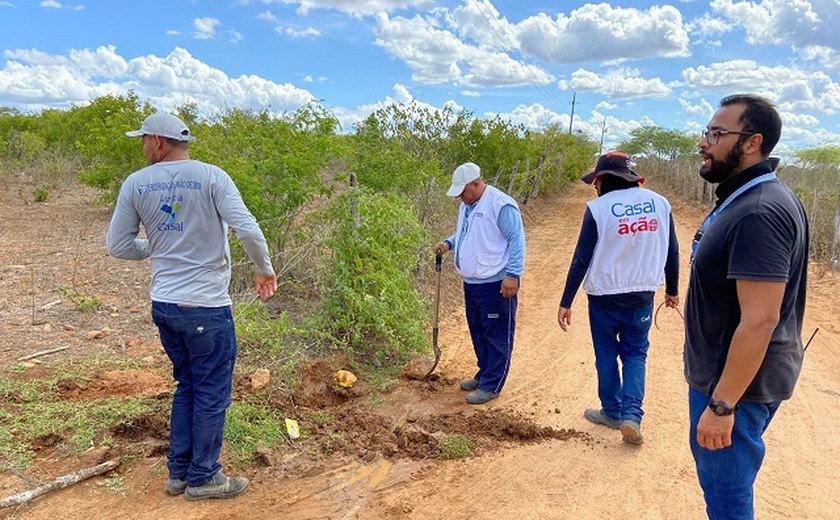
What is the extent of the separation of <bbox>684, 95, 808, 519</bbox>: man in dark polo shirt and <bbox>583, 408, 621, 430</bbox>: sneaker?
1.89 metres

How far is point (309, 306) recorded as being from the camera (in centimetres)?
571

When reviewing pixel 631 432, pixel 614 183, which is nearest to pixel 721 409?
pixel 631 432

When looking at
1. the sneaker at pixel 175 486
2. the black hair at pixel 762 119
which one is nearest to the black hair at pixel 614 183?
the black hair at pixel 762 119

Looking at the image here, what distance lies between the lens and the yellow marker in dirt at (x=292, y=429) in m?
3.78

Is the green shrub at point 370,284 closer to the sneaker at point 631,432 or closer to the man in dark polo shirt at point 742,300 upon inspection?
the sneaker at point 631,432

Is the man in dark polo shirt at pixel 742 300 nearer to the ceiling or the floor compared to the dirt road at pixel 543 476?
nearer to the ceiling

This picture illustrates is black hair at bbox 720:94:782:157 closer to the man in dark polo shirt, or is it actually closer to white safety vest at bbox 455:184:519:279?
the man in dark polo shirt

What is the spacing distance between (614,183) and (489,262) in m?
1.04

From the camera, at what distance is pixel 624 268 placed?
371 centimetres

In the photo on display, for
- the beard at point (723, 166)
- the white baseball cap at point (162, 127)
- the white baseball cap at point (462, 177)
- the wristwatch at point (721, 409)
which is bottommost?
the wristwatch at point (721, 409)

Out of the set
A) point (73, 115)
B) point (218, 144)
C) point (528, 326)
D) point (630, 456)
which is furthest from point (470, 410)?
point (73, 115)

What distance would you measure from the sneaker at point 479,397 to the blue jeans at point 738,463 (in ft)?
7.70

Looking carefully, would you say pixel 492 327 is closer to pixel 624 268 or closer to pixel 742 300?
pixel 624 268

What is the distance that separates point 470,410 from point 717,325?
257cm
